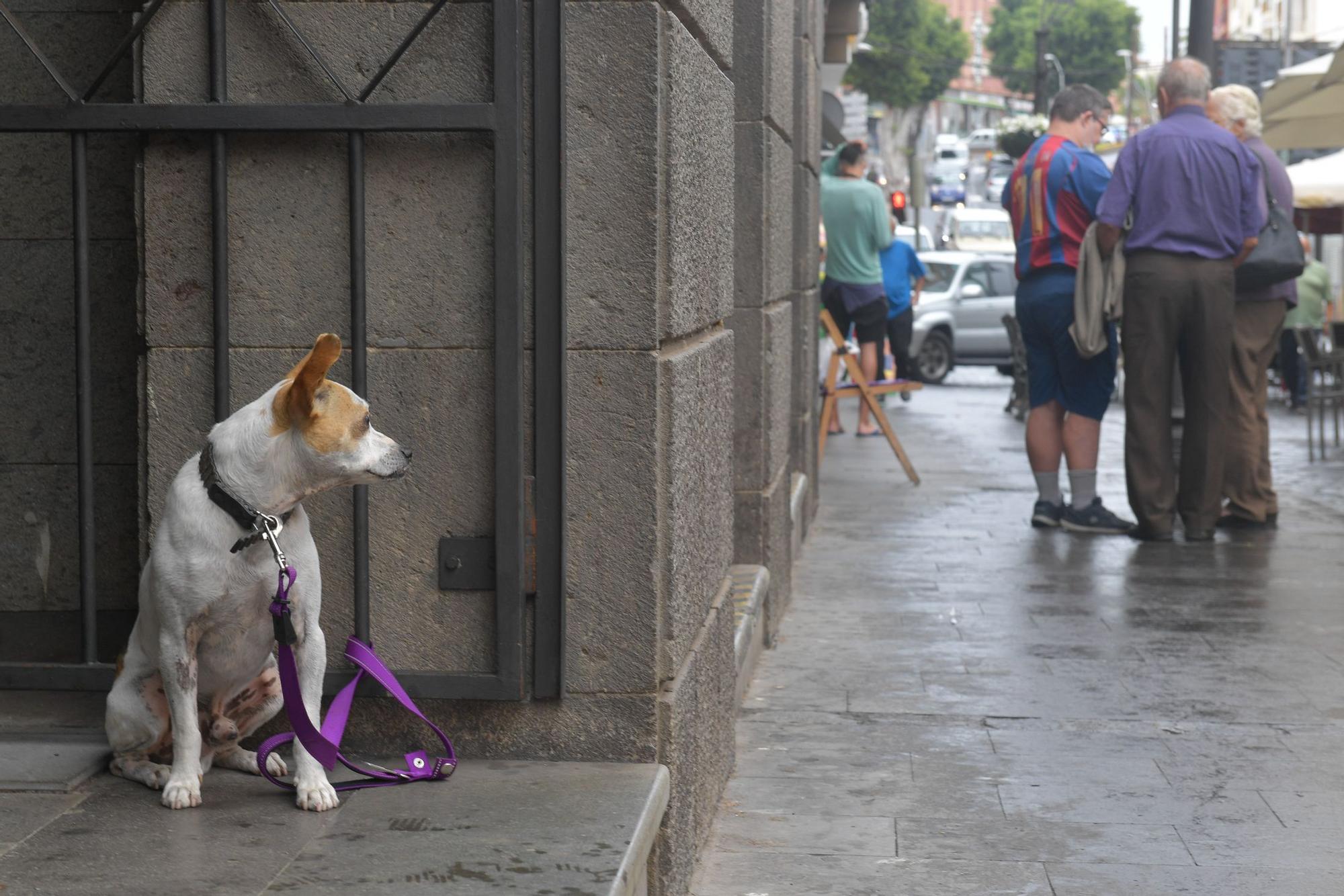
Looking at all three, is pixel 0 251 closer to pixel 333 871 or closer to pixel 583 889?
pixel 333 871

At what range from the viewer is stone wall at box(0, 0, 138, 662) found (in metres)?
4.24

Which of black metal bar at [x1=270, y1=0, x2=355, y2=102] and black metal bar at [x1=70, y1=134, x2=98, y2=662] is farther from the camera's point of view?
black metal bar at [x1=70, y1=134, x2=98, y2=662]

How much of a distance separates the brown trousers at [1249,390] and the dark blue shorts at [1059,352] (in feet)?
2.09

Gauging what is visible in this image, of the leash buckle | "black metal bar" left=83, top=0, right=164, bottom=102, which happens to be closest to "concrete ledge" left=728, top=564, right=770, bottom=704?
the leash buckle

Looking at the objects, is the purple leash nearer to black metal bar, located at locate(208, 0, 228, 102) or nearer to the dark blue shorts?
black metal bar, located at locate(208, 0, 228, 102)

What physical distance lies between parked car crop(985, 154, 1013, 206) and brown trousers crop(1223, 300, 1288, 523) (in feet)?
231

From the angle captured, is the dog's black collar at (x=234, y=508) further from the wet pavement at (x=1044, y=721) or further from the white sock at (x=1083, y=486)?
the white sock at (x=1083, y=486)

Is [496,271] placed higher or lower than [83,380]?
higher

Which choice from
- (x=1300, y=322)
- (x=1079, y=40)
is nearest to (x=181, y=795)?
(x=1300, y=322)

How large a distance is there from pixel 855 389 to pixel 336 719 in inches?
366

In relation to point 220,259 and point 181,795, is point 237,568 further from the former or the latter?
point 220,259

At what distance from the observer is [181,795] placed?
343cm

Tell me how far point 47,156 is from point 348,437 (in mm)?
1417

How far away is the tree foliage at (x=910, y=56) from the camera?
96.7 m
